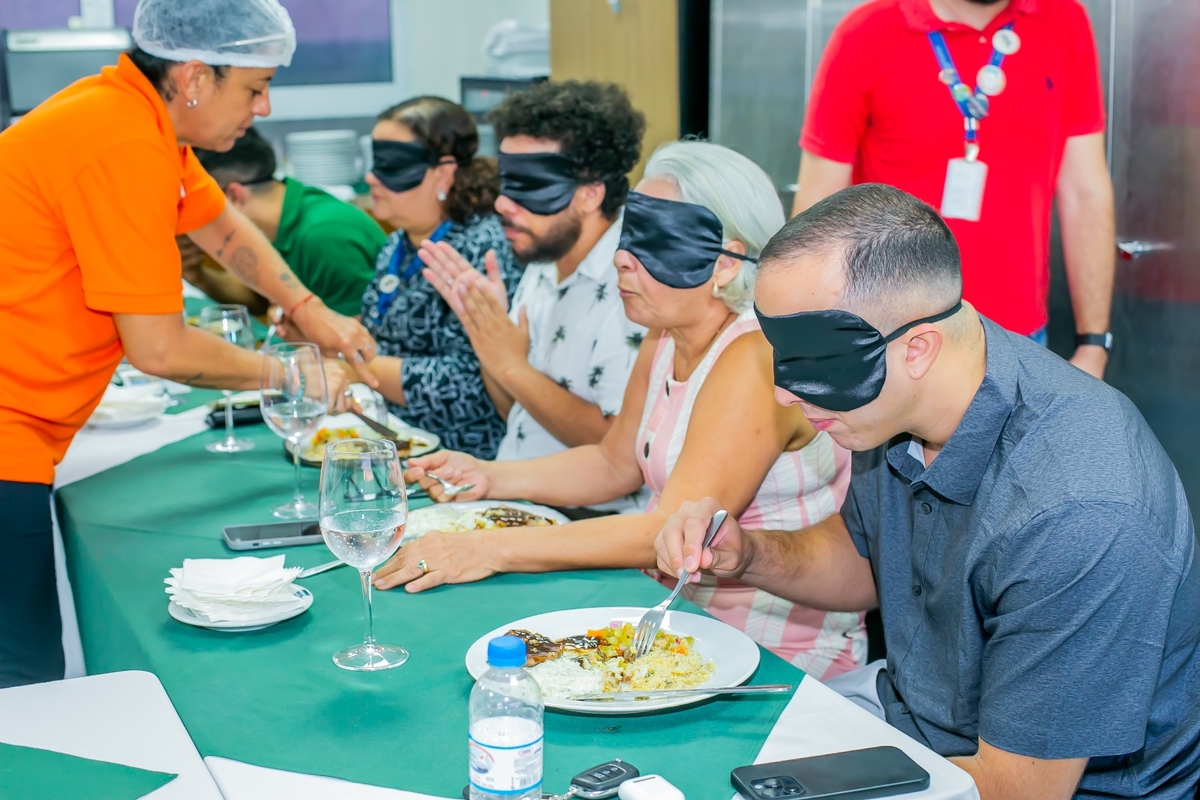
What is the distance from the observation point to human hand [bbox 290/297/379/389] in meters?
2.84

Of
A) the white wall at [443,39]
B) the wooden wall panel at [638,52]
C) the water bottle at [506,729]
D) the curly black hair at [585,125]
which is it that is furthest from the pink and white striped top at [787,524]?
the white wall at [443,39]

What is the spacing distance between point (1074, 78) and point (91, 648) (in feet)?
7.82

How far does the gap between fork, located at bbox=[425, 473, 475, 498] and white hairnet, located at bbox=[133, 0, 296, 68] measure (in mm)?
941


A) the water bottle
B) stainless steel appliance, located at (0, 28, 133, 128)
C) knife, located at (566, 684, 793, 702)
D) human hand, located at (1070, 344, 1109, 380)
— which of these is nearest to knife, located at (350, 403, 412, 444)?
knife, located at (566, 684, 793, 702)

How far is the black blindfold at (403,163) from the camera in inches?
129

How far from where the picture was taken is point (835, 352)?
4.28ft

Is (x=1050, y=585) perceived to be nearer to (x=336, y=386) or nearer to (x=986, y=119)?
(x=336, y=386)

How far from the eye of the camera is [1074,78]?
2.64m

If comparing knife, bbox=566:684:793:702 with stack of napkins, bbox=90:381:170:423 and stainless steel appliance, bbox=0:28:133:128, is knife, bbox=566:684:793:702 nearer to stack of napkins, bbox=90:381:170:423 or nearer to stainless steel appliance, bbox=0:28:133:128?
stack of napkins, bbox=90:381:170:423

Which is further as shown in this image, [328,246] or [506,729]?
[328,246]

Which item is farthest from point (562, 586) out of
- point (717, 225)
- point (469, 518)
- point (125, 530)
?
point (125, 530)

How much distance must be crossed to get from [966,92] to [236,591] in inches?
76.8

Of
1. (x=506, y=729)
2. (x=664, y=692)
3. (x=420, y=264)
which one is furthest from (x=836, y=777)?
(x=420, y=264)

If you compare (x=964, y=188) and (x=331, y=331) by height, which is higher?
(x=964, y=188)
